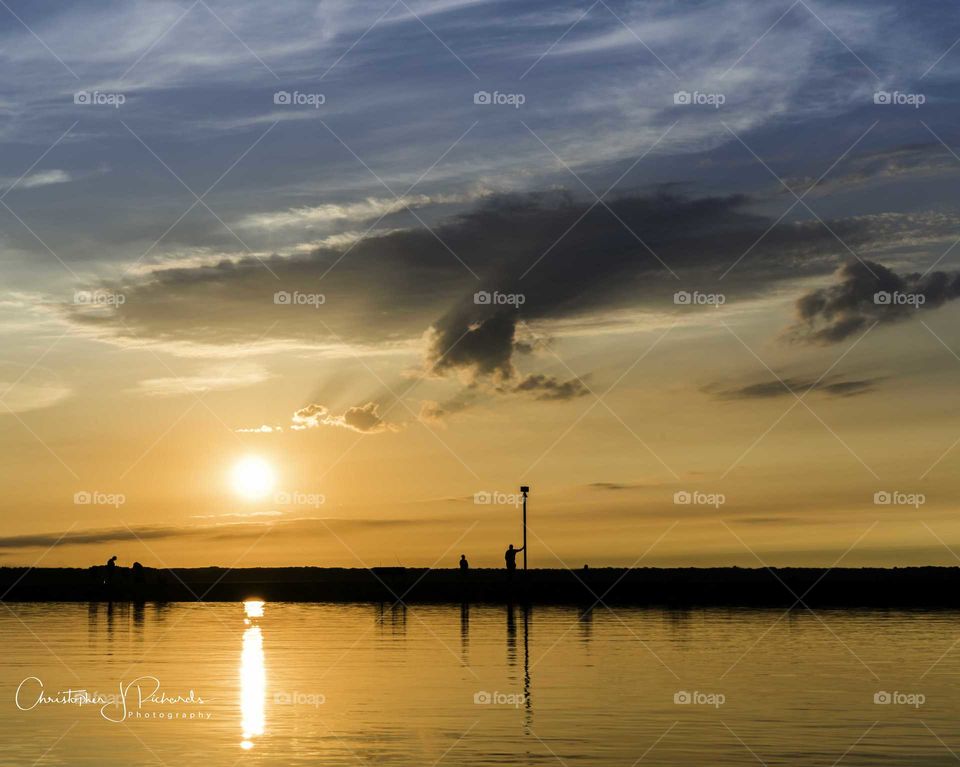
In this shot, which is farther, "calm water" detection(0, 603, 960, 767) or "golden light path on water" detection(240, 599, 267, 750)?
"golden light path on water" detection(240, 599, 267, 750)

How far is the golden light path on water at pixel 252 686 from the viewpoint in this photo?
21.7 metres

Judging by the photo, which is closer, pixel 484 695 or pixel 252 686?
pixel 484 695

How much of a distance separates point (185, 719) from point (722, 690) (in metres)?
10.8

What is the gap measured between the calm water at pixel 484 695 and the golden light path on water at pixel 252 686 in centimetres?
8

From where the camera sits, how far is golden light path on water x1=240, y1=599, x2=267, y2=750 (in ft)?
71.2

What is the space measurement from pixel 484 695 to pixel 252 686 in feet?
17.0

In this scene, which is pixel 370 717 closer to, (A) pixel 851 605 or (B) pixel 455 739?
(B) pixel 455 739

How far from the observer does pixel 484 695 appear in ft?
82.3

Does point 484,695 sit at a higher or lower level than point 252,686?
lower

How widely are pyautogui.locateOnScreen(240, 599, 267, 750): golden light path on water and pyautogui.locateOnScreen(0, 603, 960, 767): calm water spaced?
0.27 ft

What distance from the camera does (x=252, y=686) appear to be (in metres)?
26.9

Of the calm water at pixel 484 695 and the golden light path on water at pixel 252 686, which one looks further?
the golden light path on water at pixel 252 686

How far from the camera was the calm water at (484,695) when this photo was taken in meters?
19.8

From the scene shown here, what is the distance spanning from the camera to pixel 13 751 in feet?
64.3
